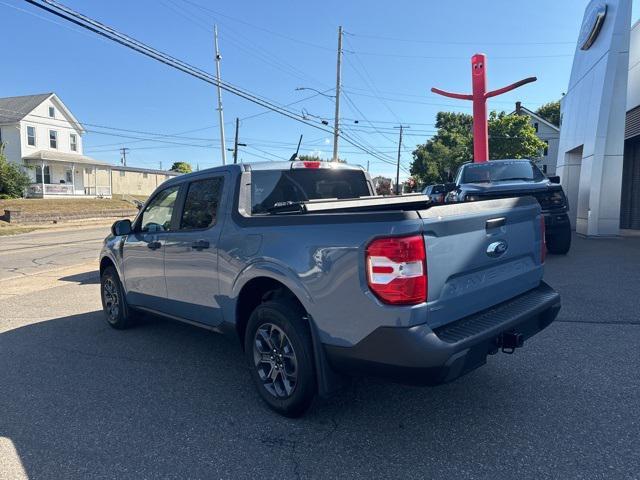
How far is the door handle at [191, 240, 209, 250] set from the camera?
3.89 meters

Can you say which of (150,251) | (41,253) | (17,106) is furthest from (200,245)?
(17,106)

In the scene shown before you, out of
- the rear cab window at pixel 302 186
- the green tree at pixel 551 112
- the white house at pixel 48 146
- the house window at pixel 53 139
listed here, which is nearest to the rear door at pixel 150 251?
the rear cab window at pixel 302 186

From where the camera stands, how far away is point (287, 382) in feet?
10.7

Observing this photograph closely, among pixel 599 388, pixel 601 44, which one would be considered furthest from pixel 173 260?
pixel 601 44

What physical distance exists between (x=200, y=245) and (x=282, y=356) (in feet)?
4.16

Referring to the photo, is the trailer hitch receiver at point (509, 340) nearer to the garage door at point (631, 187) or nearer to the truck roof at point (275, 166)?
the truck roof at point (275, 166)

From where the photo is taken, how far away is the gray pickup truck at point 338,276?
A: 2.62 m

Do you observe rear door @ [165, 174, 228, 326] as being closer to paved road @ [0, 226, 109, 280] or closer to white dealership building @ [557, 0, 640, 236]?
paved road @ [0, 226, 109, 280]

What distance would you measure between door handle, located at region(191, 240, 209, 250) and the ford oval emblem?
220cm

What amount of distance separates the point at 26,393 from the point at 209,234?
197 cm

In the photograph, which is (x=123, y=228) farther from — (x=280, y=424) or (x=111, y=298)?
(x=280, y=424)

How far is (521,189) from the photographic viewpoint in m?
9.09

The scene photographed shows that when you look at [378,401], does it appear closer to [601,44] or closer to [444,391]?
[444,391]

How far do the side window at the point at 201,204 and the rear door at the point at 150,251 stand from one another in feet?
0.86
